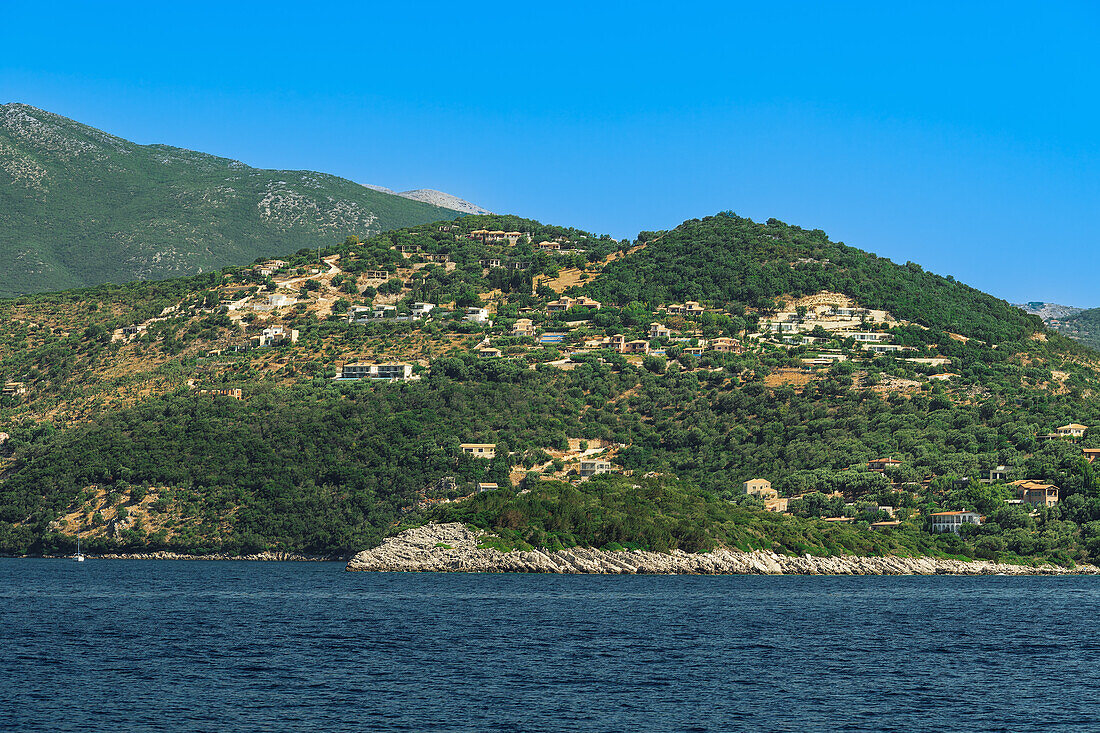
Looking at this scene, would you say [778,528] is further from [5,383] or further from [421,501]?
[5,383]

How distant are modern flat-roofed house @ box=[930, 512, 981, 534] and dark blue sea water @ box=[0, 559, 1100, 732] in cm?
2946

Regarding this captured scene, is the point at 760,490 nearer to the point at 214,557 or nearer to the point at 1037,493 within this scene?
the point at 1037,493

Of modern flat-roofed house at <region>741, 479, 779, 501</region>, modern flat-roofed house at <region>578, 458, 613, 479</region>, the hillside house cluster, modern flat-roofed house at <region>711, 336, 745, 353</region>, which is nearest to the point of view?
modern flat-roofed house at <region>741, 479, 779, 501</region>

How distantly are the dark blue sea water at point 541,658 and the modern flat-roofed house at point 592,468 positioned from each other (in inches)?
2058

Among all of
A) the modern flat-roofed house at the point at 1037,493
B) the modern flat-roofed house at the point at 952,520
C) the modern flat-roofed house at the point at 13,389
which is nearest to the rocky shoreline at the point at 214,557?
the modern flat-roofed house at the point at 13,389

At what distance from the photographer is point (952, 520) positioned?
12175cm

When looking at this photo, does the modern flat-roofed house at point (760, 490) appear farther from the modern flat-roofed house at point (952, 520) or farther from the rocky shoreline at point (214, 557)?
the rocky shoreline at point (214, 557)

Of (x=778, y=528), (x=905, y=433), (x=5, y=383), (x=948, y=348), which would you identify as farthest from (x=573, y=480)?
(x=5, y=383)

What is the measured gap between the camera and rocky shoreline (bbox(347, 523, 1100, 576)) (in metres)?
108

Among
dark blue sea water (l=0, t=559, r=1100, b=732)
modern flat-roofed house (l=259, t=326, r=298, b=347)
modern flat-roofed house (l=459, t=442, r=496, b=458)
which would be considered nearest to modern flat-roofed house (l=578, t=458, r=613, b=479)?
modern flat-roofed house (l=459, t=442, r=496, b=458)

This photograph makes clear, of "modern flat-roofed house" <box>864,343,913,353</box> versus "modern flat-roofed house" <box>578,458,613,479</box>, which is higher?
"modern flat-roofed house" <box>864,343,913,353</box>

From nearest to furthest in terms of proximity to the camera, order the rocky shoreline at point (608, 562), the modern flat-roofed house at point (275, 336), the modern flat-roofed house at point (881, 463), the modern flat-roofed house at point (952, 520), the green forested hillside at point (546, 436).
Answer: the rocky shoreline at point (608, 562) → the green forested hillside at point (546, 436) → the modern flat-roofed house at point (952, 520) → the modern flat-roofed house at point (881, 463) → the modern flat-roofed house at point (275, 336)

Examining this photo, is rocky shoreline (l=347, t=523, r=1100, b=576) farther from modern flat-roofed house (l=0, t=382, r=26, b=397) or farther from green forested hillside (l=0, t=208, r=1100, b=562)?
modern flat-roofed house (l=0, t=382, r=26, b=397)

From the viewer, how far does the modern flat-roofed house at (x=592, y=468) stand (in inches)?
5625
